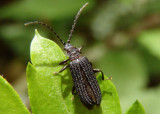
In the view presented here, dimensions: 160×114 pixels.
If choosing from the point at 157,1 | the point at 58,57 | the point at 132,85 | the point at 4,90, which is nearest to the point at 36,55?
the point at 58,57

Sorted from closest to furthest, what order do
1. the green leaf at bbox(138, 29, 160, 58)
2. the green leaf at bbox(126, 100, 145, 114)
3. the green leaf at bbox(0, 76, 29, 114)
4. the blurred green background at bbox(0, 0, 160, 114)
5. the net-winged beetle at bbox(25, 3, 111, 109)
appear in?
1. the green leaf at bbox(0, 76, 29, 114)
2. the green leaf at bbox(126, 100, 145, 114)
3. the net-winged beetle at bbox(25, 3, 111, 109)
4. the green leaf at bbox(138, 29, 160, 58)
5. the blurred green background at bbox(0, 0, 160, 114)

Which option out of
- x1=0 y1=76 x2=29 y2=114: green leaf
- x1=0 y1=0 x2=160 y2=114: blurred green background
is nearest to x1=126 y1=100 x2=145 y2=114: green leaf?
x1=0 y1=76 x2=29 y2=114: green leaf

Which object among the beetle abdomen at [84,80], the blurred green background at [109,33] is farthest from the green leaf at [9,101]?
the blurred green background at [109,33]

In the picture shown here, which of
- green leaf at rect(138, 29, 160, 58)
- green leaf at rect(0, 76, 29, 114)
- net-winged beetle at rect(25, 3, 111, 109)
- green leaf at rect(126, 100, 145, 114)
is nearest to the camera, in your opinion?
green leaf at rect(0, 76, 29, 114)

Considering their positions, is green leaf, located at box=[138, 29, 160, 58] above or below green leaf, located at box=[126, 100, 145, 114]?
below

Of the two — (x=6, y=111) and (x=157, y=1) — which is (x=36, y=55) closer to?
(x=6, y=111)

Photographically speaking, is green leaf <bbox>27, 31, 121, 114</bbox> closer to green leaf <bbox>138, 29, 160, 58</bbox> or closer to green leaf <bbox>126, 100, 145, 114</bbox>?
green leaf <bbox>126, 100, 145, 114</bbox>
